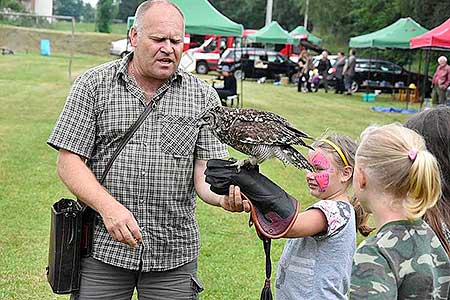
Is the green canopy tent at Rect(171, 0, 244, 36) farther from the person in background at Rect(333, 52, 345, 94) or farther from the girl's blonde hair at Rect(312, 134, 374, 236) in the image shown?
the girl's blonde hair at Rect(312, 134, 374, 236)

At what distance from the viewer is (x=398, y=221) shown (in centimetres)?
258

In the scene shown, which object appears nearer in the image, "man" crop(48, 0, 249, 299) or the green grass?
"man" crop(48, 0, 249, 299)

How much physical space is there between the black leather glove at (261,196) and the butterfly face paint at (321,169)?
1.73 ft

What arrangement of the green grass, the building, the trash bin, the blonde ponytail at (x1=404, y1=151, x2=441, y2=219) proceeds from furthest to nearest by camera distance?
1. the building
2. the trash bin
3. the green grass
4. the blonde ponytail at (x1=404, y1=151, x2=441, y2=219)

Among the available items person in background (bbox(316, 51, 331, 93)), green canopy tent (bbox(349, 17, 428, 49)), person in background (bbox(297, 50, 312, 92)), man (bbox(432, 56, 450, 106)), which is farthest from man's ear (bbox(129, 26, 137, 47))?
person in background (bbox(316, 51, 331, 93))

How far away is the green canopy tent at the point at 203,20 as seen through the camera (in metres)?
19.6

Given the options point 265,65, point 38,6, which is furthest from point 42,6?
point 265,65

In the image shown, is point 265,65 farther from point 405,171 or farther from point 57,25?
point 405,171

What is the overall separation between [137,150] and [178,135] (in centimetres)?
20

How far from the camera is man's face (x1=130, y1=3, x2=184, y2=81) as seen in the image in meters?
3.28

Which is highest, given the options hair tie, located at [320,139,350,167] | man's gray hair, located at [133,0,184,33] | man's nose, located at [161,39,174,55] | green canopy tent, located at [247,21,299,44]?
man's gray hair, located at [133,0,184,33]

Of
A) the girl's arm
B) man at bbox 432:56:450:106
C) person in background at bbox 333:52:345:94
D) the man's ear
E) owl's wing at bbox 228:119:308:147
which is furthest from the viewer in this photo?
person in background at bbox 333:52:345:94

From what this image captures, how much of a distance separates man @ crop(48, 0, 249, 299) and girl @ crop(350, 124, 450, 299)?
80 cm

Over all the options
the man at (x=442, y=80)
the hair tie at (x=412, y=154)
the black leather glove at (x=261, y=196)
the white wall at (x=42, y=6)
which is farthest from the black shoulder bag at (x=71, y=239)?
the white wall at (x=42, y=6)
